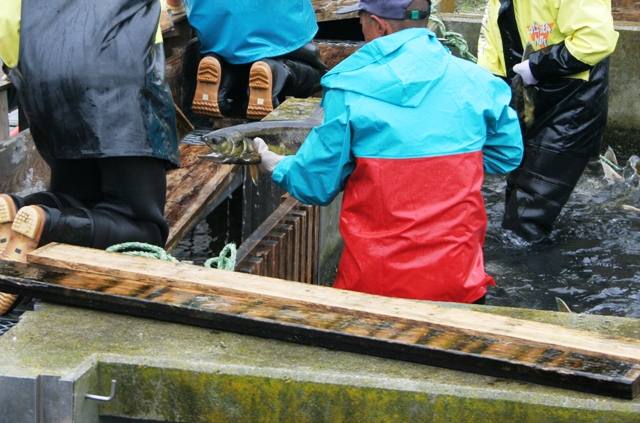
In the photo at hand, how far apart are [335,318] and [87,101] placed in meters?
1.64

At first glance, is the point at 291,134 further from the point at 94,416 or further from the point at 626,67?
the point at 626,67

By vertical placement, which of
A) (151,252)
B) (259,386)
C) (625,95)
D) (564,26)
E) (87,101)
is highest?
(87,101)

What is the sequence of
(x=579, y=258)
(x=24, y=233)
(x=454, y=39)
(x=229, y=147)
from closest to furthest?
(x=24, y=233), (x=229, y=147), (x=579, y=258), (x=454, y=39)

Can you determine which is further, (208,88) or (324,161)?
(208,88)

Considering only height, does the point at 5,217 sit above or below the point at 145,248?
above

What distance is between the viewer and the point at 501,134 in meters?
4.19

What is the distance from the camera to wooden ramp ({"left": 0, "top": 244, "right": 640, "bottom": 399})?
2912mm

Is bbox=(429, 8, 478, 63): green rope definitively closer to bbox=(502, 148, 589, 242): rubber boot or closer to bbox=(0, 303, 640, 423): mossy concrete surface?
bbox=(502, 148, 589, 242): rubber boot

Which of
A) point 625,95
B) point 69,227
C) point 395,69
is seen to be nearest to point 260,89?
point 69,227

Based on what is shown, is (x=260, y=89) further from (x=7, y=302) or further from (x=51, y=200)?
(x=7, y=302)

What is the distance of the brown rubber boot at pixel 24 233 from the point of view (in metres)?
3.96

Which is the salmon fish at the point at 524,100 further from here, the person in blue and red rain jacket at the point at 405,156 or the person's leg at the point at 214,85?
the person in blue and red rain jacket at the point at 405,156

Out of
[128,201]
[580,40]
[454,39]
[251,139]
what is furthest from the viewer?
[454,39]

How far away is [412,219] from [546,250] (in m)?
3.68
